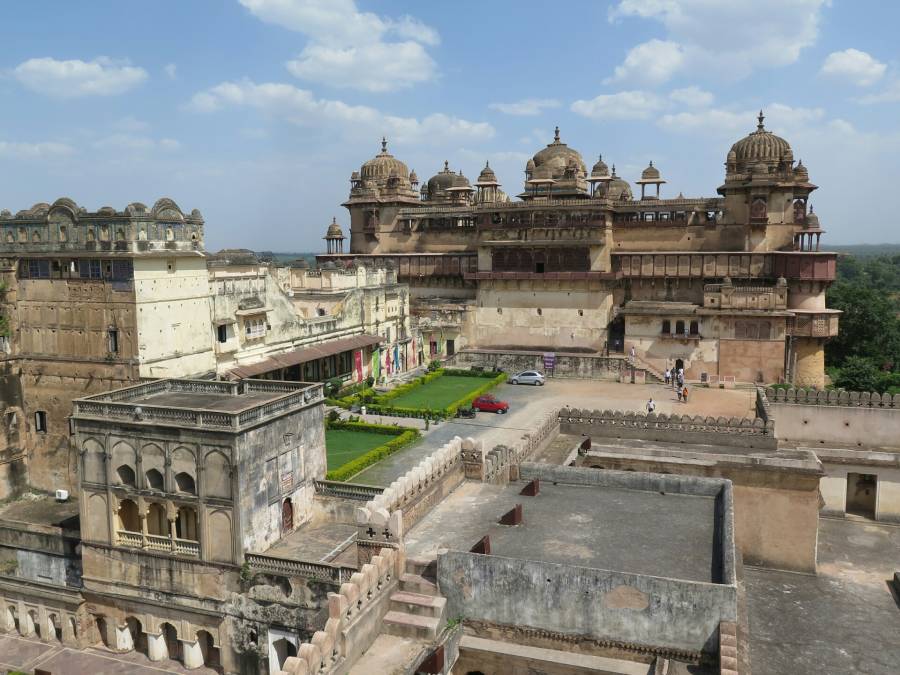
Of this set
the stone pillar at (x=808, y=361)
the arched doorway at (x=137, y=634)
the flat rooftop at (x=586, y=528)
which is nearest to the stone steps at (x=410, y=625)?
the flat rooftop at (x=586, y=528)

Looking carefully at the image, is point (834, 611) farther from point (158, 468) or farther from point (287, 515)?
point (158, 468)

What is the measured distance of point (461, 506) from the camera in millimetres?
20172

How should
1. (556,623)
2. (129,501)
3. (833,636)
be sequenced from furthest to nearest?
(129,501)
(833,636)
(556,623)

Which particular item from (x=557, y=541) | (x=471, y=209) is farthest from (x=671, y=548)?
(x=471, y=209)

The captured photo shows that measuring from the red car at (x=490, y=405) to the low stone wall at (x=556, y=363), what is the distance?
10150 mm

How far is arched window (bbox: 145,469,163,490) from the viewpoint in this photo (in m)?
23.4

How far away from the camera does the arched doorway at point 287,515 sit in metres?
24.4

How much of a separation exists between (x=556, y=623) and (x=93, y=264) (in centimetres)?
2431

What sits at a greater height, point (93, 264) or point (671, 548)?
point (93, 264)

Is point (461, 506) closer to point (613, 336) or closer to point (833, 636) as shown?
point (833, 636)

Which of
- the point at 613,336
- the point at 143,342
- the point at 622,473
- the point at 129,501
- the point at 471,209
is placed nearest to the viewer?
the point at 622,473

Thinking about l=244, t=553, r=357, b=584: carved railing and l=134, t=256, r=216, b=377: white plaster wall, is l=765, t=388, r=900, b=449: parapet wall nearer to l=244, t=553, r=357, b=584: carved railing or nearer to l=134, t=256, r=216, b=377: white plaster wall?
l=244, t=553, r=357, b=584: carved railing

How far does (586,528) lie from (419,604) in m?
4.57

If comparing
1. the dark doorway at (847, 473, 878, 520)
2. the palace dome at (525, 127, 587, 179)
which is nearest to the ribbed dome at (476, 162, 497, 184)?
the palace dome at (525, 127, 587, 179)
